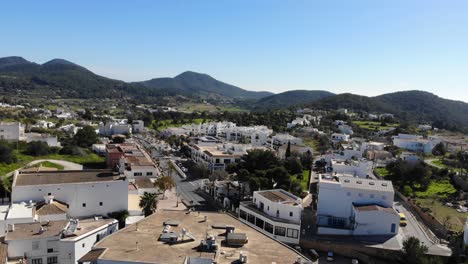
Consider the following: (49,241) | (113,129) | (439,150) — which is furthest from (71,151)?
(439,150)

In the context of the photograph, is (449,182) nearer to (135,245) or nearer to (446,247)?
(446,247)

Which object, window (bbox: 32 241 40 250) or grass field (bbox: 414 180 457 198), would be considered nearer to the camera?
window (bbox: 32 241 40 250)

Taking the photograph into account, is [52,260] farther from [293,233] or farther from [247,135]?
[247,135]

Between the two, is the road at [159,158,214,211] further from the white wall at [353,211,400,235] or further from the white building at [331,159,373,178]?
the white building at [331,159,373,178]

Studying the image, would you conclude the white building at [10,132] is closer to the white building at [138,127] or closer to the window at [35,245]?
the white building at [138,127]

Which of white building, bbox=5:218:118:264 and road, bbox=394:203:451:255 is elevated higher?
white building, bbox=5:218:118:264

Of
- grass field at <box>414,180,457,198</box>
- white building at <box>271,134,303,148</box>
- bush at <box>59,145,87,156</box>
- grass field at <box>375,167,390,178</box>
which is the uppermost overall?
white building at <box>271,134,303,148</box>

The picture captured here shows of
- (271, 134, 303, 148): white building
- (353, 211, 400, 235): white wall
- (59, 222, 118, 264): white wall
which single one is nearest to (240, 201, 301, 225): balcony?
(353, 211, 400, 235): white wall
